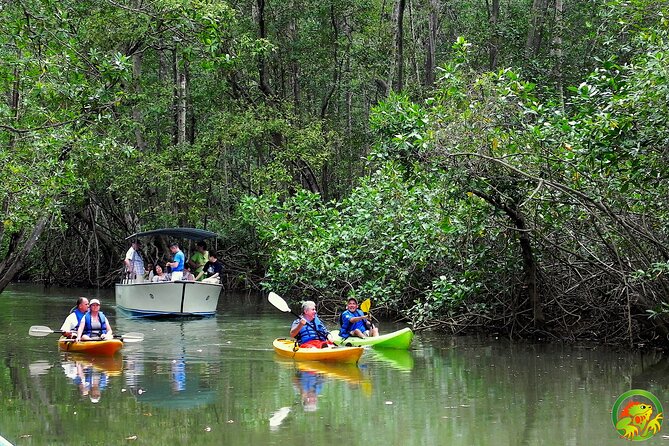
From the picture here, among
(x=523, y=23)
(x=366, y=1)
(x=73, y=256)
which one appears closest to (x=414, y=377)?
(x=523, y=23)

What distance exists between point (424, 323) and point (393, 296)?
2196 millimetres

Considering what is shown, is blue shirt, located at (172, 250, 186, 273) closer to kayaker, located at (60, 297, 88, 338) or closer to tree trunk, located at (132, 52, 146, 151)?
tree trunk, located at (132, 52, 146, 151)

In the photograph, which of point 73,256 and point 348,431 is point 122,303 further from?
point 348,431

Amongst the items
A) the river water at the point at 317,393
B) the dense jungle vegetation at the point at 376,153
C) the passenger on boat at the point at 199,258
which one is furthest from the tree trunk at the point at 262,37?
the river water at the point at 317,393

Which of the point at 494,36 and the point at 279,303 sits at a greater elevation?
the point at 494,36

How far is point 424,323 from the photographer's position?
1669 cm

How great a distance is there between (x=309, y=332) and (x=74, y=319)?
405 cm

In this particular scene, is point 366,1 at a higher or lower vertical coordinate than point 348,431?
higher

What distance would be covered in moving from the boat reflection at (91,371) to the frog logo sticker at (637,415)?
18.8ft

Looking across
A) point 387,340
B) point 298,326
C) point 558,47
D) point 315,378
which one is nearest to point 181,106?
point 558,47

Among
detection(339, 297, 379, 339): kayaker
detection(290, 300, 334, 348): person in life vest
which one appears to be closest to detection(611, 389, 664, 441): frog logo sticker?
detection(290, 300, 334, 348): person in life vest

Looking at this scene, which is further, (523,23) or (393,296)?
(523,23)

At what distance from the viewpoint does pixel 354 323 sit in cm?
1438

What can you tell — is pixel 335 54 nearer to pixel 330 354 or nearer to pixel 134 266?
pixel 134 266
